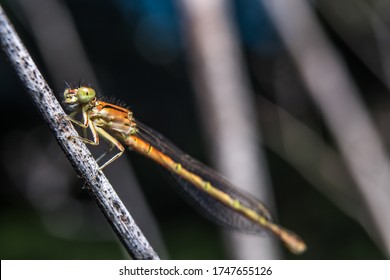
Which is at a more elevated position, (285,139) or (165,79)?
(165,79)

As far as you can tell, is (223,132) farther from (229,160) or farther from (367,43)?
(367,43)

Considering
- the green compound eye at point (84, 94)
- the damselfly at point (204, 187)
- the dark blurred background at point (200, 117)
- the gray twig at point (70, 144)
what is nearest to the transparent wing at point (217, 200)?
the damselfly at point (204, 187)

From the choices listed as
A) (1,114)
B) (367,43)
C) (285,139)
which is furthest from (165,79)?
(285,139)

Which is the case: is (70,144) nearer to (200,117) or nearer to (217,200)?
(217,200)

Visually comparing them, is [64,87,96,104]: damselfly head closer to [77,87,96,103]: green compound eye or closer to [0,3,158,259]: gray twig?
→ [77,87,96,103]: green compound eye

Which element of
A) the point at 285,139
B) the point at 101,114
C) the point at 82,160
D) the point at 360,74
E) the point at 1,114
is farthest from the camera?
the point at 1,114

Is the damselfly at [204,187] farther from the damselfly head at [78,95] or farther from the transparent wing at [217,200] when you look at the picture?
the damselfly head at [78,95]
